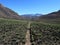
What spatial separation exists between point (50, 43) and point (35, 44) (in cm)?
256

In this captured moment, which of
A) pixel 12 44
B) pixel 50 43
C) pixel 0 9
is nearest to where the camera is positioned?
pixel 12 44

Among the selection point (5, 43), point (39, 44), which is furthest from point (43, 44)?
point (5, 43)

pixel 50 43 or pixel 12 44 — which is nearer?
pixel 12 44

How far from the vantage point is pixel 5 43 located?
21.9 m

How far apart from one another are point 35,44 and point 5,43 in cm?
426

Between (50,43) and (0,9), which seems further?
(0,9)

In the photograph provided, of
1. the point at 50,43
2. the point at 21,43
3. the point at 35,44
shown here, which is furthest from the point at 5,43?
the point at 50,43

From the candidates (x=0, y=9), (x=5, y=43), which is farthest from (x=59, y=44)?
(x=0, y=9)

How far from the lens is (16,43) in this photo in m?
22.1

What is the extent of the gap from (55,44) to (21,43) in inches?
195

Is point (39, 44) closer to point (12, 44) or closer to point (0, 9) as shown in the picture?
point (12, 44)

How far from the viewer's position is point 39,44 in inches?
877

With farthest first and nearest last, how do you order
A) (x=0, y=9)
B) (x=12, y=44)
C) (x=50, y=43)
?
(x=0, y=9) < (x=50, y=43) < (x=12, y=44)

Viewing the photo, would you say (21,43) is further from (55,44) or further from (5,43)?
(55,44)
